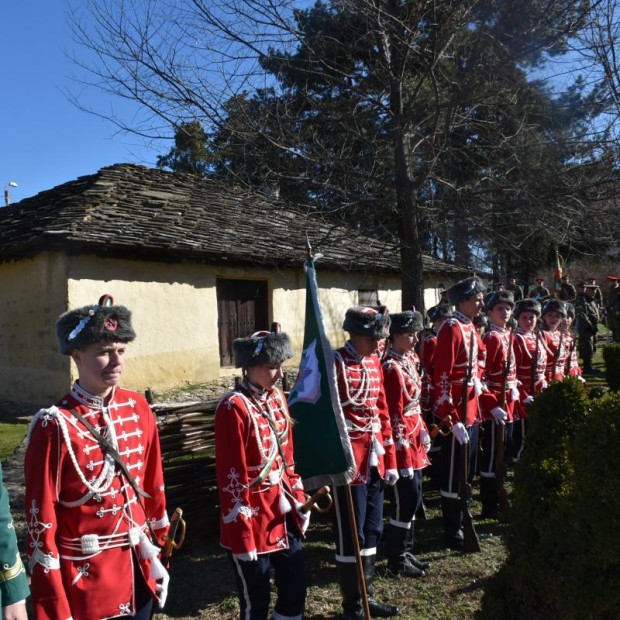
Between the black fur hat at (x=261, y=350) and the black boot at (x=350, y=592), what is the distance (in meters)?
1.59

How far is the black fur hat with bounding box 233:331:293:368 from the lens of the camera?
3.72 meters

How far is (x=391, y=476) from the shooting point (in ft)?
15.7

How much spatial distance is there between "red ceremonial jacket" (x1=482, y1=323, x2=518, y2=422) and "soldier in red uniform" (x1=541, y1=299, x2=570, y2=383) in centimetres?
137

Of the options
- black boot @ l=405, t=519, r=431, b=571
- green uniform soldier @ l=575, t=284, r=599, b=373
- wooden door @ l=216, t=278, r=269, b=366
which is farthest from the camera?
green uniform soldier @ l=575, t=284, r=599, b=373

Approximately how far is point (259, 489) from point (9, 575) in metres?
1.54

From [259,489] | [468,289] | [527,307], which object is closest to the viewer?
[259,489]

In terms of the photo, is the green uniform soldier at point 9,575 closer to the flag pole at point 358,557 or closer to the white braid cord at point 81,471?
the white braid cord at point 81,471

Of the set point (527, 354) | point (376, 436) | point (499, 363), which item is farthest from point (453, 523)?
point (527, 354)

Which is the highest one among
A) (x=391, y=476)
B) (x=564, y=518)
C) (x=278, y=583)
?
(x=564, y=518)

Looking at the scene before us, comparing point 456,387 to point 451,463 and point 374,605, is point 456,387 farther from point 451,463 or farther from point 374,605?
point 374,605

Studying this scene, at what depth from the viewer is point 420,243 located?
7758mm

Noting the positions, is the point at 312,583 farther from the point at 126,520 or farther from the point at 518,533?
A: the point at 126,520

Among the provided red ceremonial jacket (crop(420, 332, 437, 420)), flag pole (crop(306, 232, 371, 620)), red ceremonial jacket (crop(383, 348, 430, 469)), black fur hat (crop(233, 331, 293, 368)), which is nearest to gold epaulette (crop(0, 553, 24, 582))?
black fur hat (crop(233, 331, 293, 368))

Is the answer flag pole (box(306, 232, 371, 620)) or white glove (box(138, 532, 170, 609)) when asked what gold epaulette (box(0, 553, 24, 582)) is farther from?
flag pole (box(306, 232, 371, 620))
